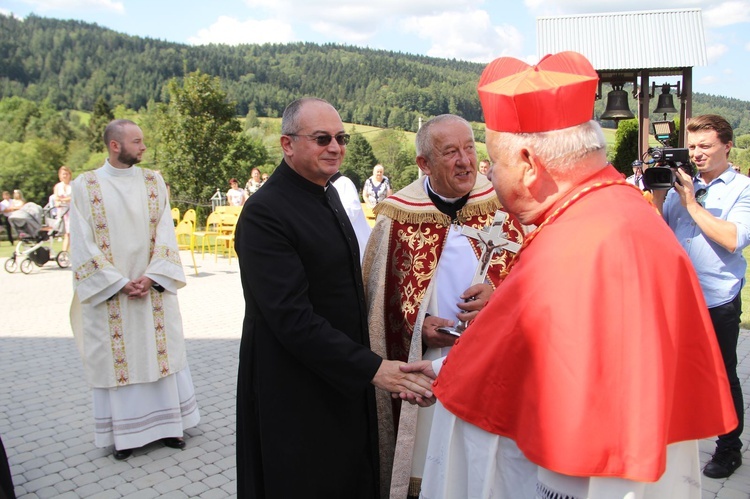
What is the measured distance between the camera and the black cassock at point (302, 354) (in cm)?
227

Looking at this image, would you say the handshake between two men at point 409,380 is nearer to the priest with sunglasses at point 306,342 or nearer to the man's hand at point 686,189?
the priest with sunglasses at point 306,342

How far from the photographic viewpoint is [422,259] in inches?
111

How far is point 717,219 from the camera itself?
3555 mm

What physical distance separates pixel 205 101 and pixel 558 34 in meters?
20.5

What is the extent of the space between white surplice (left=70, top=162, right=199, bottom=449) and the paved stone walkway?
276 mm

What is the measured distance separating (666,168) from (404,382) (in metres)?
2.29

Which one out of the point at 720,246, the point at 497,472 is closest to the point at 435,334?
the point at 497,472

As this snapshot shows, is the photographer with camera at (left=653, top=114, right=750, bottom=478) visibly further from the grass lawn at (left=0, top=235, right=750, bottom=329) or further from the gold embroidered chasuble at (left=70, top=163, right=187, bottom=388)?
the grass lawn at (left=0, top=235, right=750, bottom=329)

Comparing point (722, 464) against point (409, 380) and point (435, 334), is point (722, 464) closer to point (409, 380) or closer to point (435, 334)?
point (435, 334)

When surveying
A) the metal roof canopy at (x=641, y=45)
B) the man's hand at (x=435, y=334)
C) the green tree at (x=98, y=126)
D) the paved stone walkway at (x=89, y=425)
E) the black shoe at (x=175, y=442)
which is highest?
the green tree at (x=98, y=126)

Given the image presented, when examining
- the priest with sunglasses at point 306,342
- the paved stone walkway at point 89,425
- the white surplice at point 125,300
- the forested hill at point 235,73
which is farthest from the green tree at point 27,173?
the forested hill at point 235,73

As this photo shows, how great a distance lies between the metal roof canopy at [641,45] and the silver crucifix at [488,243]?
9.05 metres

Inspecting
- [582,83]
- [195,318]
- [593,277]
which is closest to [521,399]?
[593,277]

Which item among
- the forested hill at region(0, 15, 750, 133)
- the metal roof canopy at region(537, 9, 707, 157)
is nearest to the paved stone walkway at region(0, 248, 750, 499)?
the metal roof canopy at region(537, 9, 707, 157)
